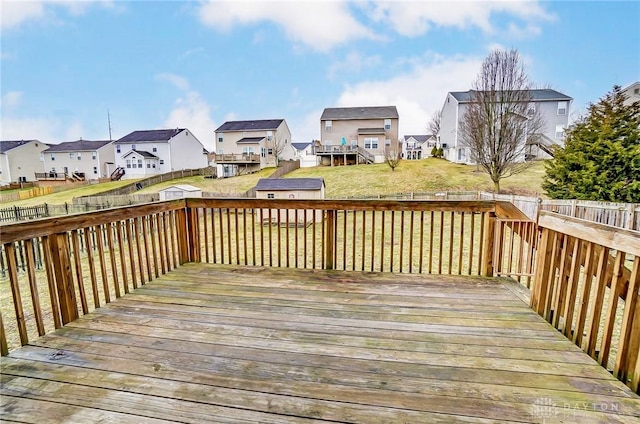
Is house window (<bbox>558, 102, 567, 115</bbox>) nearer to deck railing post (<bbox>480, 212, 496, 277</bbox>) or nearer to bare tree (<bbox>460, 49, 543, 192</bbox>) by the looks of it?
bare tree (<bbox>460, 49, 543, 192</bbox>)

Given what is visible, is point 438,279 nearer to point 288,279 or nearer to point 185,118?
point 288,279

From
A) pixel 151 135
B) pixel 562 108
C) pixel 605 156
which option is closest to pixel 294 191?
pixel 605 156

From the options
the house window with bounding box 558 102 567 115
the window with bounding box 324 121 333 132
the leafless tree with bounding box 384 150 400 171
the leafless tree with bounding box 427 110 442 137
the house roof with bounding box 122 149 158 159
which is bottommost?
the leafless tree with bounding box 384 150 400 171

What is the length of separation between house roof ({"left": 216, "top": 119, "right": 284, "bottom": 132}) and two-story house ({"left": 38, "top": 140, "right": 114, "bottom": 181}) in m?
14.1

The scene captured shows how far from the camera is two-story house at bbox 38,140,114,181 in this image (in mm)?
36281

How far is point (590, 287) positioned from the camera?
218cm

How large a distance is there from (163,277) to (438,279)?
123 inches

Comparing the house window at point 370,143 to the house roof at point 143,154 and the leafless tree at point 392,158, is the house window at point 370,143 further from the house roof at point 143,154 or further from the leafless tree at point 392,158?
the house roof at point 143,154

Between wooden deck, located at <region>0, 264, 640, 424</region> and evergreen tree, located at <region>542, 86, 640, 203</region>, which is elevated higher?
evergreen tree, located at <region>542, 86, 640, 203</region>

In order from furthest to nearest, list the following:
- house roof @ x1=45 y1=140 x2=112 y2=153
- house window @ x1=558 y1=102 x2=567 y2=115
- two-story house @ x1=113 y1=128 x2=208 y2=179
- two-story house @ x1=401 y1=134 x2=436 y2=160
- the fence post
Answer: two-story house @ x1=401 y1=134 x2=436 y2=160 < house roof @ x1=45 y1=140 x2=112 y2=153 < two-story house @ x1=113 y1=128 x2=208 y2=179 < house window @ x1=558 y1=102 x2=567 y2=115 < the fence post

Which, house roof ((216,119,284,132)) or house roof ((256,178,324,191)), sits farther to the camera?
house roof ((216,119,284,132))

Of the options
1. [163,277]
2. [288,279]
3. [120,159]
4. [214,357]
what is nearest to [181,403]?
[214,357]

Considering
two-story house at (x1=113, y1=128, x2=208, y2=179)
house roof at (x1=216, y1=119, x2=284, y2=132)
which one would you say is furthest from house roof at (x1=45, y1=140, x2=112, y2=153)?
house roof at (x1=216, y1=119, x2=284, y2=132)

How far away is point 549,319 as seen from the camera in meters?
2.60
